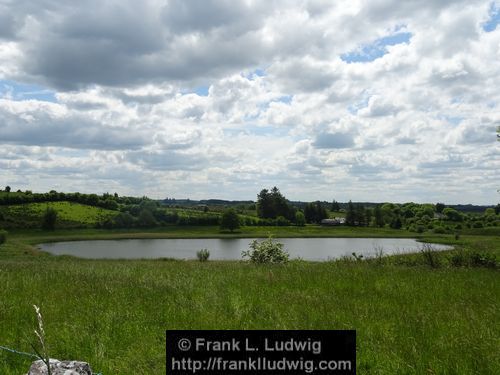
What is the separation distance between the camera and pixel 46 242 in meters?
98.5

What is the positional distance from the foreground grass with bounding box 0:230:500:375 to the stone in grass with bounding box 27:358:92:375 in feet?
6.69

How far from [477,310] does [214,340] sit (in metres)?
7.58

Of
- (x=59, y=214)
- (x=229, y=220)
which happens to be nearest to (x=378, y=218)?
Answer: (x=229, y=220)

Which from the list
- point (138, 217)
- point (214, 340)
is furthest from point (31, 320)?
point (138, 217)

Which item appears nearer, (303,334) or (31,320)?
(303,334)

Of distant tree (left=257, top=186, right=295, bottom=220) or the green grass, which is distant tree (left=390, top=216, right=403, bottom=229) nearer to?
distant tree (left=257, top=186, right=295, bottom=220)

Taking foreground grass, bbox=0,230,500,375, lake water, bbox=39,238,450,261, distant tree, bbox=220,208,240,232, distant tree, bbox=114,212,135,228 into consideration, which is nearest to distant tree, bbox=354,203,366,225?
distant tree, bbox=220,208,240,232

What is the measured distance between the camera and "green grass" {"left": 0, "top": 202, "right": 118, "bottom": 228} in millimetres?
123625

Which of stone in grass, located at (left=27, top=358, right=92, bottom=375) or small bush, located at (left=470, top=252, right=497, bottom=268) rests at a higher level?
stone in grass, located at (left=27, top=358, right=92, bottom=375)

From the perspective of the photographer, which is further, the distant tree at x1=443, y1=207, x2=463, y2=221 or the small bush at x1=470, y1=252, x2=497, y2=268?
the distant tree at x1=443, y1=207, x2=463, y2=221

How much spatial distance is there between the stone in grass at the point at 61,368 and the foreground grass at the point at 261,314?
2.04 meters

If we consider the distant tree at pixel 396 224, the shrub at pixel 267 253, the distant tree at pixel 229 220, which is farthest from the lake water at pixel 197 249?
the distant tree at pixel 396 224

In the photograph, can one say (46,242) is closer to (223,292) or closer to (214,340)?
(223,292)

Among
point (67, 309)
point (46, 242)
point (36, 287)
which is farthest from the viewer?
point (46, 242)
